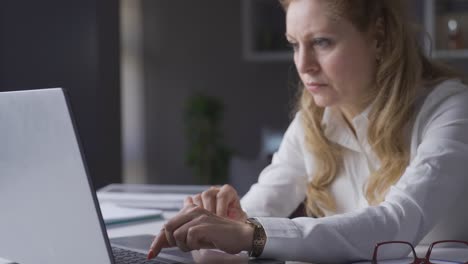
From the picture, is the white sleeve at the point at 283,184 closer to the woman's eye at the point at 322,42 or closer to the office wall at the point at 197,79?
the woman's eye at the point at 322,42

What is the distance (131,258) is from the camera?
126 cm

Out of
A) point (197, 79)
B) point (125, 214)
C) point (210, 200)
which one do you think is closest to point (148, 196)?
point (125, 214)

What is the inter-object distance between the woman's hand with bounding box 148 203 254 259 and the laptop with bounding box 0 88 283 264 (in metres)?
0.20

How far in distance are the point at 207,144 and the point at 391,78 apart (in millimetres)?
4223

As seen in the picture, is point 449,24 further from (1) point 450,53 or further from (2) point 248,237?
(2) point 248,237

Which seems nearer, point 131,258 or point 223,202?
point 131,258

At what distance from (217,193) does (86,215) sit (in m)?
0.68

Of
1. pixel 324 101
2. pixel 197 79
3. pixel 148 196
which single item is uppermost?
pixel 324 101

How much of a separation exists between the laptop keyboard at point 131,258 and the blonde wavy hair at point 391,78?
59 centimetres

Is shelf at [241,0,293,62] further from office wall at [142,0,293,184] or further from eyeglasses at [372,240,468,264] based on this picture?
eyeglasses at [372,240,468,264]

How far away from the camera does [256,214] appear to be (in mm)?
1773

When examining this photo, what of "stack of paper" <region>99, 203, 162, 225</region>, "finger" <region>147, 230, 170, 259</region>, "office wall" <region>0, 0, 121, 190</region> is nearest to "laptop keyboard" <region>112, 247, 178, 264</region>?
"finger" <region>147, 230, 170, 259</region>

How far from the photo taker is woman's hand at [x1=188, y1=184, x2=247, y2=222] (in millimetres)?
1573

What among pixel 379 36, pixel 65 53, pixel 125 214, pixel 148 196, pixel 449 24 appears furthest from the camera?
pixel 449 24
